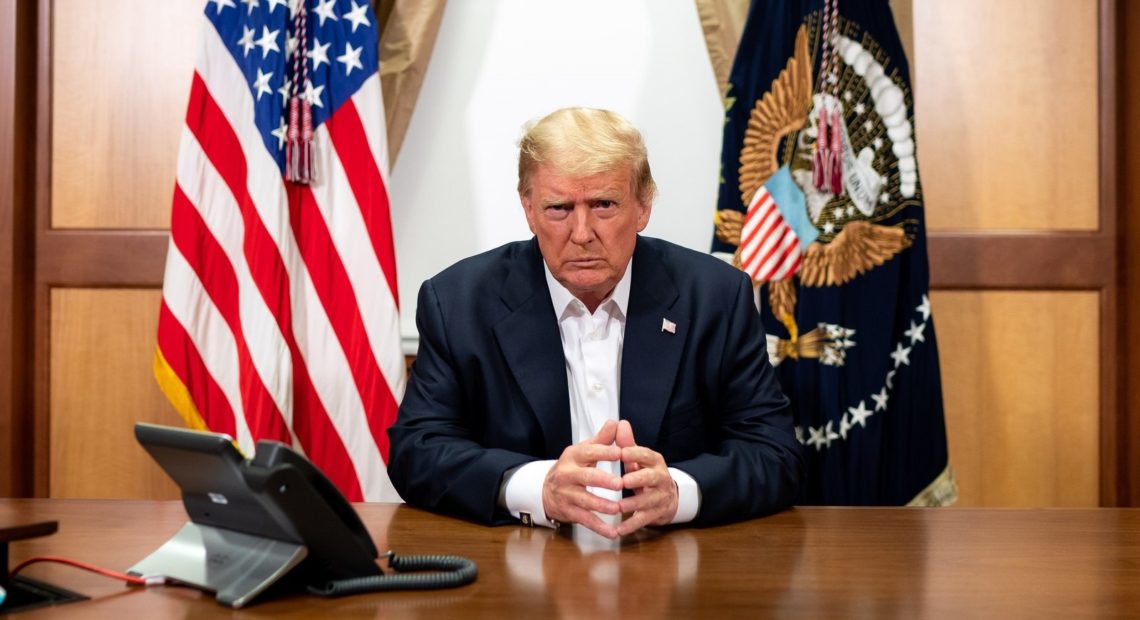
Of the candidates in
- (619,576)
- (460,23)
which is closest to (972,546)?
(619,576)

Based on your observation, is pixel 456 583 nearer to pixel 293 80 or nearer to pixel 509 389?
pixel 509 389

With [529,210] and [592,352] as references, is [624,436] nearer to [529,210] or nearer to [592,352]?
[592,352]

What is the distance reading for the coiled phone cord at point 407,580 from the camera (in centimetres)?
119

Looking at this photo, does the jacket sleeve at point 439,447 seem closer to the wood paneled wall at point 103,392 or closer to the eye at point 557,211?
the eye at point 557,211

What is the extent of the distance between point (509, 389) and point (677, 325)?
345 mm

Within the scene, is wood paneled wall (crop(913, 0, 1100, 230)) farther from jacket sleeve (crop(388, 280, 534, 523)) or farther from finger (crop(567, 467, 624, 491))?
finger (crop(567, 467, 624, 491))

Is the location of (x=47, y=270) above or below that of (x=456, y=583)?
above

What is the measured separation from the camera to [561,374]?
6.52ft

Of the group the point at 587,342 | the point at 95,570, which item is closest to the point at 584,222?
the point at 587,342

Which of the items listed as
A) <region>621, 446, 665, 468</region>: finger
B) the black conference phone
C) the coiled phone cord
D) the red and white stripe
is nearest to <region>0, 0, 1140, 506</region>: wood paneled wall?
the red and white stripe

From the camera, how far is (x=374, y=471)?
3086 mm

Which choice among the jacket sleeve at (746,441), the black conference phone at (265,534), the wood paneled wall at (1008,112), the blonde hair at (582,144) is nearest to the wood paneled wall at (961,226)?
the wood paneled wall at (1008,112)

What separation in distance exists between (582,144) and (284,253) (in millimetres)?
1400

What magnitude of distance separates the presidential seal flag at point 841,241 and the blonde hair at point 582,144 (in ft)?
3.64
